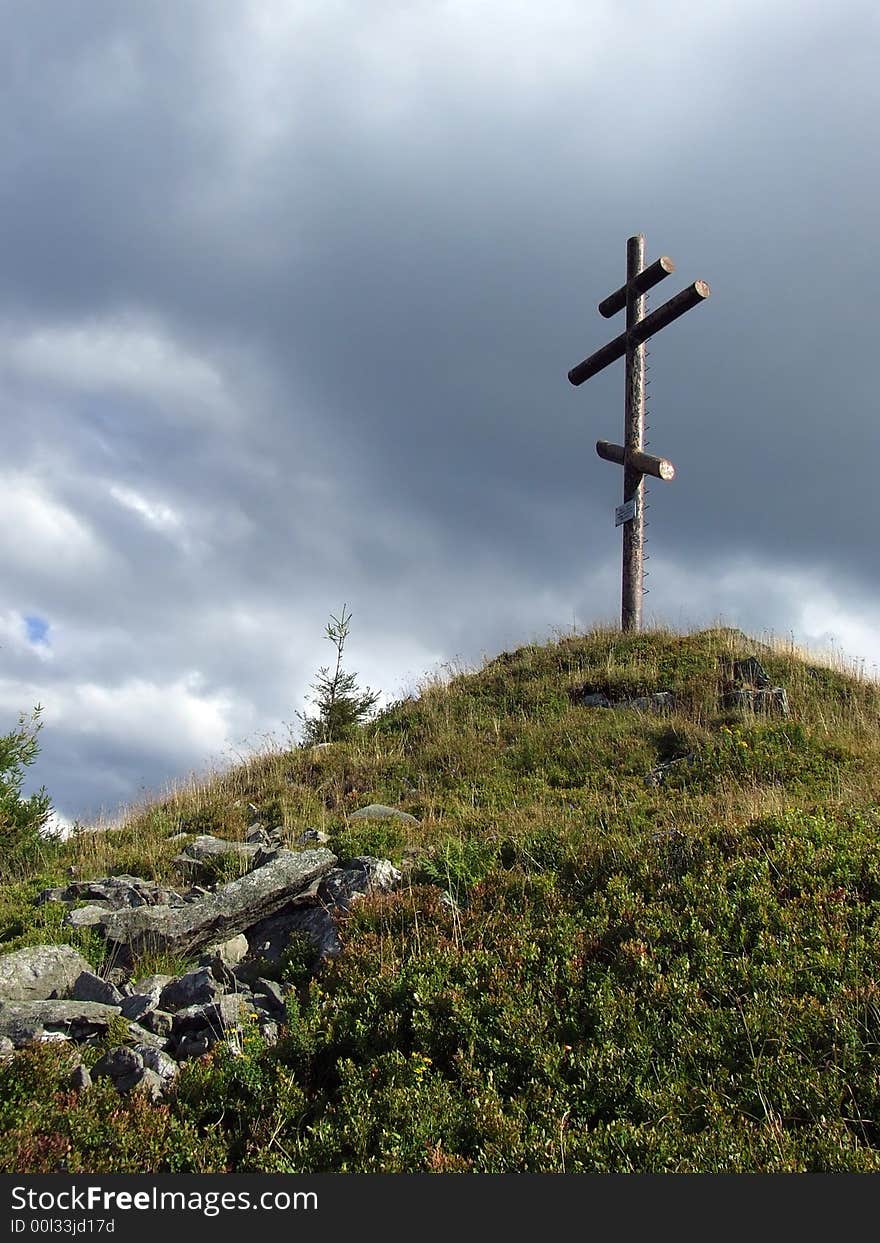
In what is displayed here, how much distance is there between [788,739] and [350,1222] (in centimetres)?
909

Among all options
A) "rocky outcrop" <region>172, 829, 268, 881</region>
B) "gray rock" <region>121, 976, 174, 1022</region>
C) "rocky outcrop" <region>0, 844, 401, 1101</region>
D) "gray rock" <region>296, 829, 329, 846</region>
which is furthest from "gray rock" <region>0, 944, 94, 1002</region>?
"gray rock" <region>296, 829, 329, 846</region>

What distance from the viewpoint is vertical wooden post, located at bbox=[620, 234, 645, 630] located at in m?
18.0

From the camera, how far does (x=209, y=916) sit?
7.52 m

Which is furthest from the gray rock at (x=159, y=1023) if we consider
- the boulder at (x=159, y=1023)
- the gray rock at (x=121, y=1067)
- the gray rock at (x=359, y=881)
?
the gray rock at (x=359, y=881)

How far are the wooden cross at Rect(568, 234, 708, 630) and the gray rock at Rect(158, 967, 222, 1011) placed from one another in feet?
43.7

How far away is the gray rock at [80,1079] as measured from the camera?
193 inches

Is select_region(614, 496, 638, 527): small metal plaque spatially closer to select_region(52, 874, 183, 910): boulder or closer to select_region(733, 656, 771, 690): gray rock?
select_region(733, 656, 771, 690): gray rock

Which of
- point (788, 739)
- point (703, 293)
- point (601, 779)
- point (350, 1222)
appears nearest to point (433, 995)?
point (350, 1222)

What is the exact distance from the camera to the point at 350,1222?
3707 millimetres

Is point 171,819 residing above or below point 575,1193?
above

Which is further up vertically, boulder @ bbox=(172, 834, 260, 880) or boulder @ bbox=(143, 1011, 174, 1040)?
boulder @ bbox=(172, 834, 260, 880)

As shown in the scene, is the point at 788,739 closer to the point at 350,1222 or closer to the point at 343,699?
the point at 350,1222

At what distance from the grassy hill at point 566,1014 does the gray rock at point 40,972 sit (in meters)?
0.59

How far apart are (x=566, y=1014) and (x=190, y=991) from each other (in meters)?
3.04
